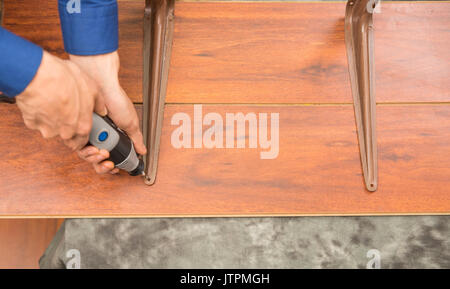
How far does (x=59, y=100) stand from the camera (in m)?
0.44

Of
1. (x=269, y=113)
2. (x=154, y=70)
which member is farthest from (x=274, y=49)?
(x=154, y=70)

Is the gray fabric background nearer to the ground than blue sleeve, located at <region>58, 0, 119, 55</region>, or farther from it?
nearer to the ground

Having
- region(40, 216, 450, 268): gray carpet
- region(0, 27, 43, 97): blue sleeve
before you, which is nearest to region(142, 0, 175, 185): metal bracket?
region(40, 216, 450, 268): gray carpet

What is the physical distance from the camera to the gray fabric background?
2.23 feet

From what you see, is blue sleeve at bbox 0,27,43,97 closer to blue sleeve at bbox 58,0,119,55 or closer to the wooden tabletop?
blue sleeve at bbox 58,0,119,55

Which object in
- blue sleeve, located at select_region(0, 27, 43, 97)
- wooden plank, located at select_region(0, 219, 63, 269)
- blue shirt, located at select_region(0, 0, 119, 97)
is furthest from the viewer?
wooden plank, located at select_region(0, 219, 63, 269)

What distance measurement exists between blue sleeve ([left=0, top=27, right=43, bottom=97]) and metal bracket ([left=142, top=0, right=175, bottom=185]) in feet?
0.93

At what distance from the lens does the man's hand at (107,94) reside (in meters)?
0.55

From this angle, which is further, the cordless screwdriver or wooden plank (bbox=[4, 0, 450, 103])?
wooden plank (bbox=[4, 0, 450, 103])

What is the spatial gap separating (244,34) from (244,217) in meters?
0.40

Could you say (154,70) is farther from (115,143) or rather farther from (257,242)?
(257,242)

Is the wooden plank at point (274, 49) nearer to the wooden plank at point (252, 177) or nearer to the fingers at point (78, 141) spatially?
the wooden plank at point (252, 177)
